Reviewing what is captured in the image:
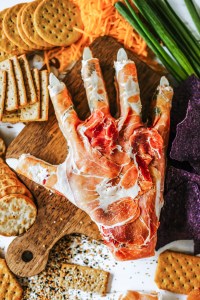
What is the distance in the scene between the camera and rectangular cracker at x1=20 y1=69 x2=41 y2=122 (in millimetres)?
3746

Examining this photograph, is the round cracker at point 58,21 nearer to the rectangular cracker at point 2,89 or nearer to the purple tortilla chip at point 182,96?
the rectangular cracker at point 2,89

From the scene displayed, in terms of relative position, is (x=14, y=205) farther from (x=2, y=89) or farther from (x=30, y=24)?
(x=30, y=24)

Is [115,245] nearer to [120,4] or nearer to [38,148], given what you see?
[38,148]

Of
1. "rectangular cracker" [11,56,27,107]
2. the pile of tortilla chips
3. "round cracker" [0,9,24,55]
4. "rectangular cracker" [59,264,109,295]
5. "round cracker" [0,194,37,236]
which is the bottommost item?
"rectangular cracker" [59,264,109,295]

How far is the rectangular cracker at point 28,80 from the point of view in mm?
3738

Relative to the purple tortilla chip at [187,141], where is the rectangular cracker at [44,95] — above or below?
above

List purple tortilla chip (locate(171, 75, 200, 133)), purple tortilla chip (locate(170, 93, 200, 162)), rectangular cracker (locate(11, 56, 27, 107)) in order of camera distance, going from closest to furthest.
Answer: purple tortilla chip (locate(170, 93, 200, 162))
purple tortilla chip (locate(171, 75, 200, 133))
rectangular cracker (locate(11, 56, 27, 107))

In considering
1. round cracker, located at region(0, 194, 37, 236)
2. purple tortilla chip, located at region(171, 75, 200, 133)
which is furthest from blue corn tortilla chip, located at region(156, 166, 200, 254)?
round cracker, located at region(0, 194, 37, 236)

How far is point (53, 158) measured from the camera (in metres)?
3.78

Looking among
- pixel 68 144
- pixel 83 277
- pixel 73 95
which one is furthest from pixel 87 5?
pixel 83 277

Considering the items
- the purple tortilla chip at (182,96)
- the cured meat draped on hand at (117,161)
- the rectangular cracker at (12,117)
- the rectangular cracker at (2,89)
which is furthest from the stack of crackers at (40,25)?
the purple tortilla chip at (182,96)

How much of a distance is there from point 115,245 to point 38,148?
2.70 ft

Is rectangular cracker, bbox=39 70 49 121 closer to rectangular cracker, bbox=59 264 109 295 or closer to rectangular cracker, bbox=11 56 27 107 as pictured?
rectangular cracker, bbox=11 56 27 107

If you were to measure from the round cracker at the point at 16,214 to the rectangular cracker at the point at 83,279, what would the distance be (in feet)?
1.31
